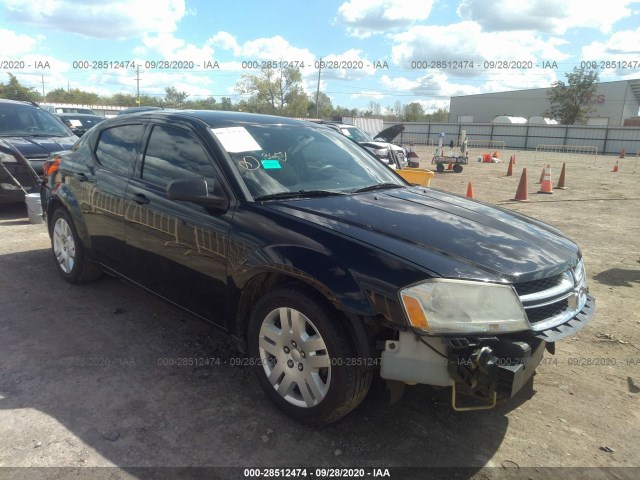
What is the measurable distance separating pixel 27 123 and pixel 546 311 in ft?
29.9

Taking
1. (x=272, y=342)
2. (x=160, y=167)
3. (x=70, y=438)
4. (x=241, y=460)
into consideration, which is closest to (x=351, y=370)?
(x=272, y=342)

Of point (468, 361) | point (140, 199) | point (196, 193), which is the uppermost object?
point (196, 193)

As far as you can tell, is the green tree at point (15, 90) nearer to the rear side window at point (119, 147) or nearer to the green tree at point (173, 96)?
the green tree at point (173, 96)

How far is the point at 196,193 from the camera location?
9.34 ft

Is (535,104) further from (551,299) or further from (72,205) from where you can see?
(551,299)

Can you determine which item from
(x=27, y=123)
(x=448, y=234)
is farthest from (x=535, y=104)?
(x=448, y=234)

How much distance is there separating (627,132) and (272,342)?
146 feet

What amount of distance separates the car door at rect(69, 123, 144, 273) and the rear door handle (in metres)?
→ 0.20

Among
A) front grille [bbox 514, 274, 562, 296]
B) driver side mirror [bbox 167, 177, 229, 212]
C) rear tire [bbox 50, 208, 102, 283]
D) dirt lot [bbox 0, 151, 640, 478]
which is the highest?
driver side mirror [bbox 167, 177, 229, 212]

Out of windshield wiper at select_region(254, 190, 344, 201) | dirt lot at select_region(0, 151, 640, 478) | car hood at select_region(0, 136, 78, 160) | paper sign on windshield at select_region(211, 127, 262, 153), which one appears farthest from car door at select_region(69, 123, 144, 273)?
car hood at select_region(0, 136, 78, 160)

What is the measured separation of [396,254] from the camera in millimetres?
2326

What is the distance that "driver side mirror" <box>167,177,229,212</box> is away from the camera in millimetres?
2846

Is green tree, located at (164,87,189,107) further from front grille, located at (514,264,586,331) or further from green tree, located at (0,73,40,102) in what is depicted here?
front grille, located at (514,264,586,331)

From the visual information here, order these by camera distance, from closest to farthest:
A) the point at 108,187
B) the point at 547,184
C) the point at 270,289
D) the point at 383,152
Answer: the point at 270,289 → the point at 108,187 → the point at 547,184 → the point at 383,152
